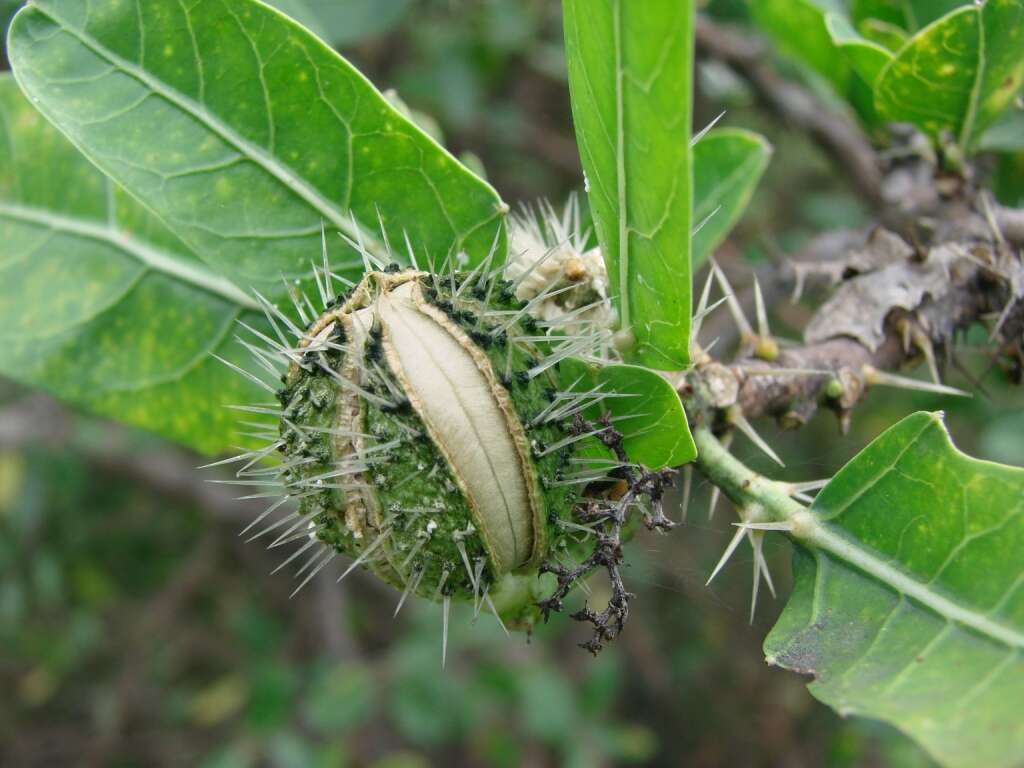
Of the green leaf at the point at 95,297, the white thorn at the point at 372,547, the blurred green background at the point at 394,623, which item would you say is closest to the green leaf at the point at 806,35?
the blurred green background at the point at 394,623

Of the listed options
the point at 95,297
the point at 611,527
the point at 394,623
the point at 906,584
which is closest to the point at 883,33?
the point at 906,584

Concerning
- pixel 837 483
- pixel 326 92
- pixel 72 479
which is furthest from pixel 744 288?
pixel 72 479

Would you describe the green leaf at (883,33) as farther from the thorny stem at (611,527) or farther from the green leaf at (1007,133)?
the thorny stem at (611,527)

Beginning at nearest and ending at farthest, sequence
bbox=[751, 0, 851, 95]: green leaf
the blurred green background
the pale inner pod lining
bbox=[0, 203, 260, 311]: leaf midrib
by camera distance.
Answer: the pale inner pod lining < bbox=[0, 203, 260, 311]: leaf midrib < bbox=[751, 0, 851, 95]: green leaf < the blurred green background

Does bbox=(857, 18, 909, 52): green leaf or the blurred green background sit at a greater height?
bbox=(857, 18, 909, 52): green leaf

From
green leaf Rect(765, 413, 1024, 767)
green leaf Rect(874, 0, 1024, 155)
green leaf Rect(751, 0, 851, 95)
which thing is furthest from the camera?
green leaf Rect(751, 0, 851, 95)

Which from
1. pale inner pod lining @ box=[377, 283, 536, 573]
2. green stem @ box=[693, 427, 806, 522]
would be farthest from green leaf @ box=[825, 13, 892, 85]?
pale inner pod lining @ box=[377, 283, 536, 573]

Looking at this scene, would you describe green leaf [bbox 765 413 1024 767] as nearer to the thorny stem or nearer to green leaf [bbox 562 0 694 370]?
the thorny stem
